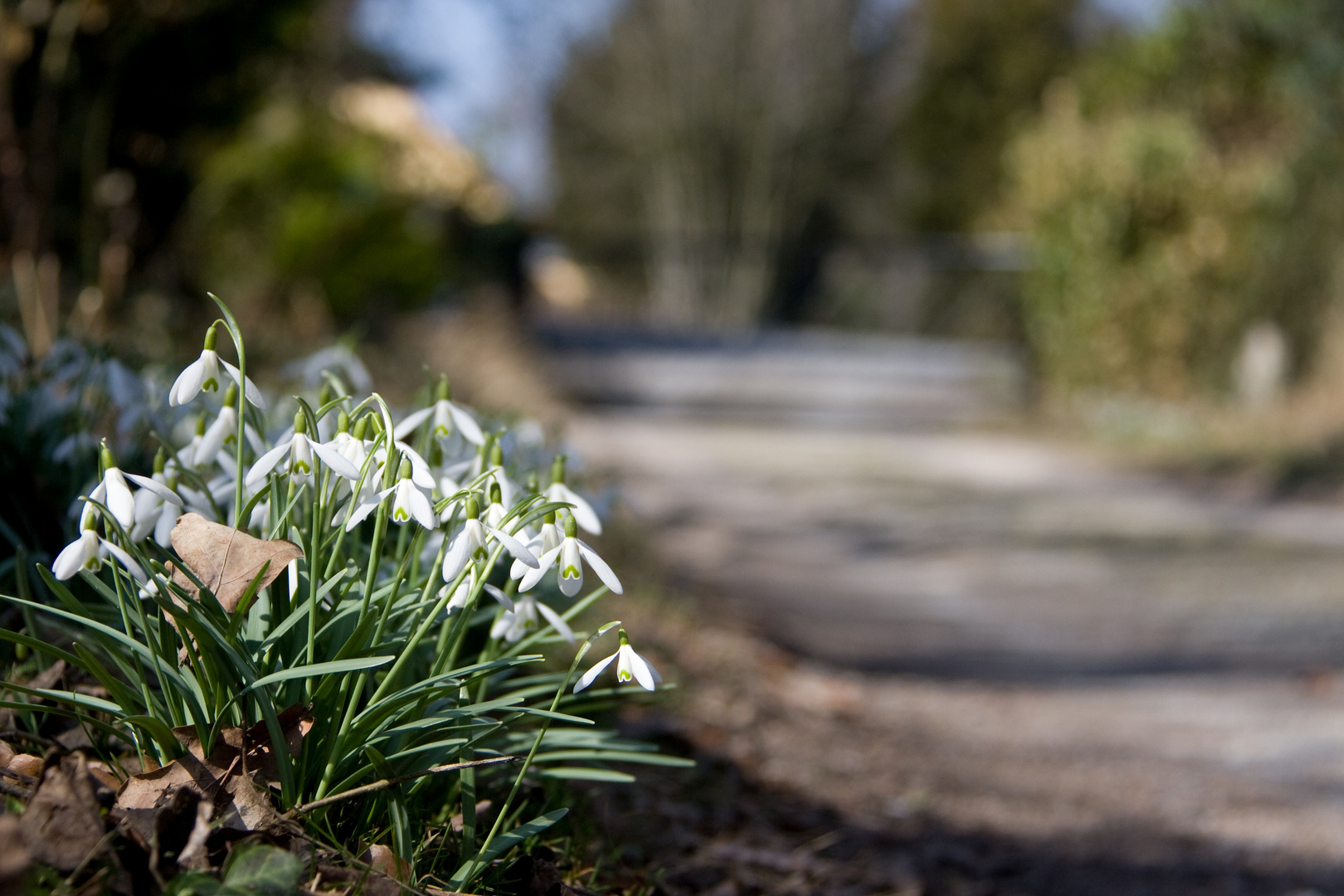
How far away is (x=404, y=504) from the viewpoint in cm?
153

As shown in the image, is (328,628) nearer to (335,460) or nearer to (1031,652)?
(335,460)

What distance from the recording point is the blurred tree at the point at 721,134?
25.5m

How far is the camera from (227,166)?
879 centimetres

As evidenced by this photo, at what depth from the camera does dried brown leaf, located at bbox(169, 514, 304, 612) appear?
5.25 ft

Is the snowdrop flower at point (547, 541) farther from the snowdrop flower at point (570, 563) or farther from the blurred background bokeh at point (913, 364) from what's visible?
the blurred background bokeh at point (913, 364)

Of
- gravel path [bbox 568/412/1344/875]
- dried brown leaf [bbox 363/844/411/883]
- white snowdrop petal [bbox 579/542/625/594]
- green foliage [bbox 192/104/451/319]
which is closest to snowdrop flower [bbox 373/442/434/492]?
white snowdrop petal [bbox 579/542/625/594]

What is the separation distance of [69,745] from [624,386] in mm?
14660

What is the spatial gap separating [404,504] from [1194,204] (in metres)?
11.5

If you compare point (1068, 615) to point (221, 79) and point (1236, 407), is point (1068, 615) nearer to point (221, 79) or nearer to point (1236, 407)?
point (221, 79)

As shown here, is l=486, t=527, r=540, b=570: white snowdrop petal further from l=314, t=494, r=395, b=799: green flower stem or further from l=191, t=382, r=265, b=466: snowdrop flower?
l=191, t=382, r=265, b=466: snowdrop flower

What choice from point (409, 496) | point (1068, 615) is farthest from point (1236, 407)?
point (409, 496)

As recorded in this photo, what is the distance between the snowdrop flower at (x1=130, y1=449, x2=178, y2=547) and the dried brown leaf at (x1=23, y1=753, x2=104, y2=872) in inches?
15.1

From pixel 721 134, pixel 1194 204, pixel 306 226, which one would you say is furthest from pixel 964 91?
pixel 306 226

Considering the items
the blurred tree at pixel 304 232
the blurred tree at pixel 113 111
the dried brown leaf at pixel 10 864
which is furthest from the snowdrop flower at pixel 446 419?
the blurred tree at pixel 304 232
